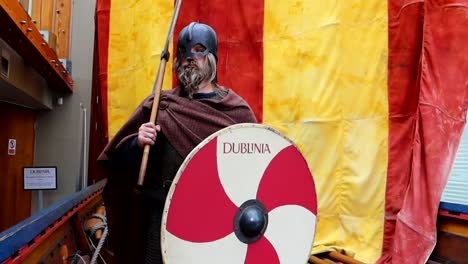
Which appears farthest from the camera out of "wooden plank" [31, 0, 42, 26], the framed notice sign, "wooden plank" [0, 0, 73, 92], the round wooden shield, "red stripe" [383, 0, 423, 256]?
the framed notice sign

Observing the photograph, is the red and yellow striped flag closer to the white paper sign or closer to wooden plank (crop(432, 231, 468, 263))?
wooden plank (crop(432, 231, 468, 263))

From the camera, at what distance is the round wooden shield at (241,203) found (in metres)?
1.01

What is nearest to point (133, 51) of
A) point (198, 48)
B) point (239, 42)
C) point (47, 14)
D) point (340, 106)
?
point (239, 42)

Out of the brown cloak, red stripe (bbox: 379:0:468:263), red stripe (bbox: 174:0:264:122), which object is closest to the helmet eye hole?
the brown cloak

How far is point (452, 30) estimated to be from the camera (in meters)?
1.93

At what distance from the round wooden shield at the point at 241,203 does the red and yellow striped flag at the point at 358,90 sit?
97cm

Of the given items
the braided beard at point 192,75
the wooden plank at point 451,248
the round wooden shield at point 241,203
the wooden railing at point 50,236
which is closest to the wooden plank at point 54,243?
the wooden railing at point 50,236

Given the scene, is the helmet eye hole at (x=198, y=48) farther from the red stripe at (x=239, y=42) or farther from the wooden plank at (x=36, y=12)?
the wooden plank at (x=36, y=12)

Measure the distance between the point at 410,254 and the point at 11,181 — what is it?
498cm

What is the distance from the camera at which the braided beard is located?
50.0 inches

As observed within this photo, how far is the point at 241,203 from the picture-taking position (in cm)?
112

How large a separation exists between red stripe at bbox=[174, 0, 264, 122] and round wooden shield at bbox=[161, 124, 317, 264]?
1.40 metres

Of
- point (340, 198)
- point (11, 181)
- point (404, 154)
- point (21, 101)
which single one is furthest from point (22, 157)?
point (404, 154)

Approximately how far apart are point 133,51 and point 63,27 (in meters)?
2.90
